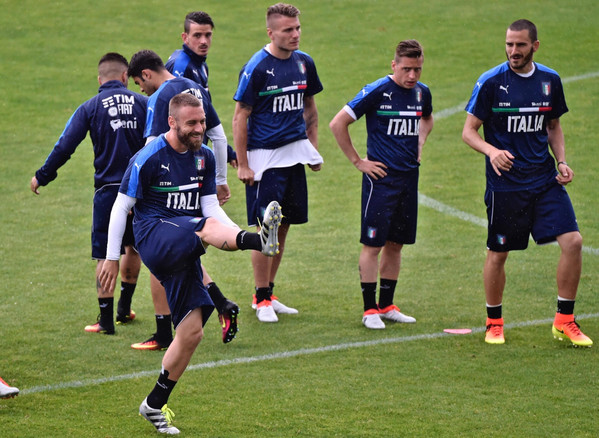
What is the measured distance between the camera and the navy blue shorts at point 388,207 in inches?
323

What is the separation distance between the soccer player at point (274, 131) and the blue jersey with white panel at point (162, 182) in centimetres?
224

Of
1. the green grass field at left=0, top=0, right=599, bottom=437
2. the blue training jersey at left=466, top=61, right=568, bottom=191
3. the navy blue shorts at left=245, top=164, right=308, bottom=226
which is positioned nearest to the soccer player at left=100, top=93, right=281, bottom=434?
the green grass field at left=0, top=0, right=599, bottom=437

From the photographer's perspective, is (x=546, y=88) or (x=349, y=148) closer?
(x=546, y=88)

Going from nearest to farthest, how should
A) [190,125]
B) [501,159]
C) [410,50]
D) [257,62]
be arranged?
[190,125]
[501,159]
[410,50]
[257,62]

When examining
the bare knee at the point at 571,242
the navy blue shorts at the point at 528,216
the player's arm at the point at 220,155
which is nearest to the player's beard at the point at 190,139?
the player's arm at the point at 220,155

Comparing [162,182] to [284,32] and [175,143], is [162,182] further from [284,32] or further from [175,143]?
[284,32]

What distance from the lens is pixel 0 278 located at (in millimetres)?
9438

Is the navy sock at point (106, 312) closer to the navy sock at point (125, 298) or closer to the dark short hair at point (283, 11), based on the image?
the navy sock at point (125, 298)

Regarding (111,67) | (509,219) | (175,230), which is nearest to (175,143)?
(175,230)

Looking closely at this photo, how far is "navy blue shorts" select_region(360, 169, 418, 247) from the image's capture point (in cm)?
820

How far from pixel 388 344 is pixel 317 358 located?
65 centimetres

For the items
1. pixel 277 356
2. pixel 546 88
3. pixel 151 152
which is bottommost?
pixel 277 356

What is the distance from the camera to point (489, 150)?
7375mm

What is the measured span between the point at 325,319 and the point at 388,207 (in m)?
1.09
